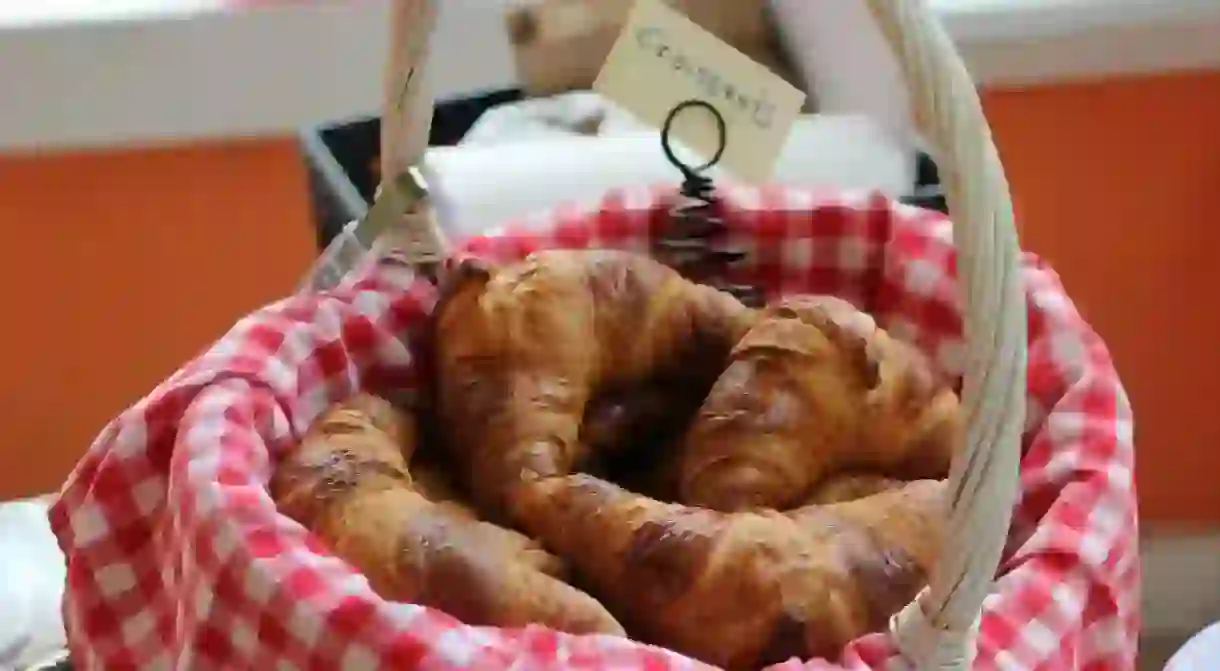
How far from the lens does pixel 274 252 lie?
3.93ft

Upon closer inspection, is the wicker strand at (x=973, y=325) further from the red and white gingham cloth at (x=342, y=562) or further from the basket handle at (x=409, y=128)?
the basket handle at (x=409, y=128)

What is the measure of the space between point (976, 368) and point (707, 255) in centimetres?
30

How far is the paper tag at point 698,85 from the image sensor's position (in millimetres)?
653

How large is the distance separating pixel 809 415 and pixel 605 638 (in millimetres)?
144

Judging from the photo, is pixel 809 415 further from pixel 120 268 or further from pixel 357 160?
pixel 120 268

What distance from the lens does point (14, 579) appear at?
92 cm

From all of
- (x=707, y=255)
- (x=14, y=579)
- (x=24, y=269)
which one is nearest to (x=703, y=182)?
(x=707, y=255)

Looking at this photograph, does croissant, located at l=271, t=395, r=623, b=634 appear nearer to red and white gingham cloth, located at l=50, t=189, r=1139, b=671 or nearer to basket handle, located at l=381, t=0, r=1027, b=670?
red and white gingham cloth, located at l=50, t=189, r=1139, b=671

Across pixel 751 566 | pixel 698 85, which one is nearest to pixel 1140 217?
pixel 698 85

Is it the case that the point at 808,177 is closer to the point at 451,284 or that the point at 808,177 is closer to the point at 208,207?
the point at 451,284

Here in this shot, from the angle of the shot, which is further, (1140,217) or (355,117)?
(1140,217)

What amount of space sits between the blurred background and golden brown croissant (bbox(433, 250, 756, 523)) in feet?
1.16

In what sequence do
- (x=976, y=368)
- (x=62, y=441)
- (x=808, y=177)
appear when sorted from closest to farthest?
(x=976, y=368)
(x=808, y=177)
(x=62, y=441)

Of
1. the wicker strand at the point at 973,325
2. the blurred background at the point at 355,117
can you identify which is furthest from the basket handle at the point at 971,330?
the blurred background at the point at 355,117
